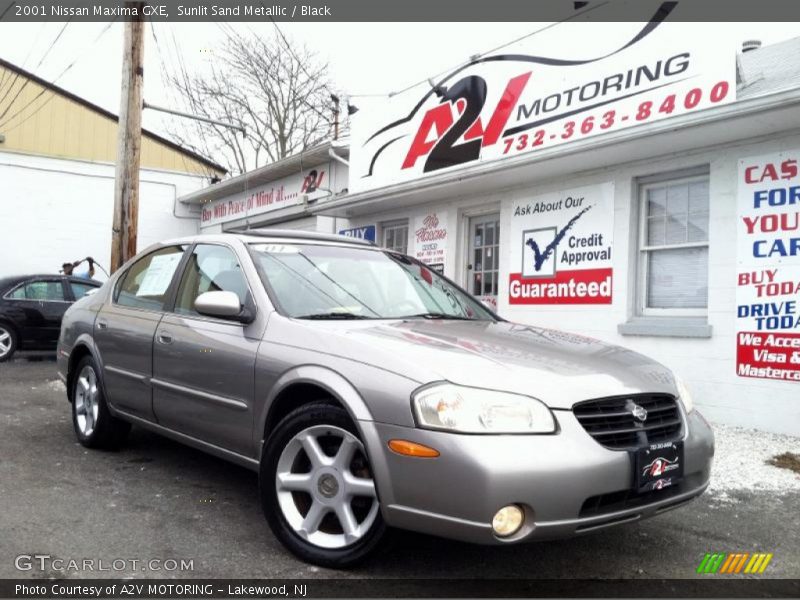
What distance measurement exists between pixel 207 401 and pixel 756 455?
424 centimetres

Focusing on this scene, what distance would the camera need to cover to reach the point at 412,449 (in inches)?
112

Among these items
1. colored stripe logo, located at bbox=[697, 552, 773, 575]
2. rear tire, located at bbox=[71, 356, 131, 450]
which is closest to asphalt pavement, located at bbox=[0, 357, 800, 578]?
colored stripe logo, located at bbox=[697, 552, 773, 575]

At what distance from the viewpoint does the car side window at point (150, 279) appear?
481 cm

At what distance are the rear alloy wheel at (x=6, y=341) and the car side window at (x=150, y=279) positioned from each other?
750cm

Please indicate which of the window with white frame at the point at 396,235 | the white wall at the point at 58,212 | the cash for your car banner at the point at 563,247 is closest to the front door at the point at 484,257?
the cash for your car banner at the point at 563,247

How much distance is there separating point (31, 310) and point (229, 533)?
977 cm

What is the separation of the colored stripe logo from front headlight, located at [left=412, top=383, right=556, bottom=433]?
132 centimetres

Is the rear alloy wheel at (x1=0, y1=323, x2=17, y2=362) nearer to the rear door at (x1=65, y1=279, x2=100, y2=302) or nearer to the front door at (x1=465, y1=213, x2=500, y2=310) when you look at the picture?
the rear door at (x1=65, y1=279, x2=100, y2=302)

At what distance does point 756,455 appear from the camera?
18.3ft

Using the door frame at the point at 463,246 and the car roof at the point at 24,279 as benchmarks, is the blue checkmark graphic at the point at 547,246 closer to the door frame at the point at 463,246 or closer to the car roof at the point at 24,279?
the door frame at the point at 463,246

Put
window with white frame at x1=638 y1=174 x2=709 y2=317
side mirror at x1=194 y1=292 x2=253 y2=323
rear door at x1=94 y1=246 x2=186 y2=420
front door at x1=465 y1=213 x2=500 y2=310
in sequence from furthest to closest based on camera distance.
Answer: front door at x1=465 y1=213 x2=500 y2=310
window with white frame at x1=638 y1=174 x2=709 y2=317
rear door at x1=94 y1=246 x2=186 y2=420
side mirror at x1=194 y1=292 x2=253 y2=323

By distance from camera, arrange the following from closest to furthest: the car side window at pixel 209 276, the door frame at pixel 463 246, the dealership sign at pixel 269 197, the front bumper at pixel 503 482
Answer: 1. the front bumper at pixel 503 482
2. the car side window at pixel 209 276
3. the door frame at pixel 463 246
4. the dealership sign at pixel 269 197

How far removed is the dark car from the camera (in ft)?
38.2

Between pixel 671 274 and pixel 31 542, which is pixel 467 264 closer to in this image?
pixel 671 274
